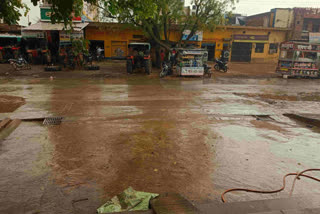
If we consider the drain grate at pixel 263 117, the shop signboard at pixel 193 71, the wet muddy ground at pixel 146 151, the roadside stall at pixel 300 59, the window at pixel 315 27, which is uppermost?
the window at pixel 315 27

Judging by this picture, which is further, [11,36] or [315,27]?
[315,27]

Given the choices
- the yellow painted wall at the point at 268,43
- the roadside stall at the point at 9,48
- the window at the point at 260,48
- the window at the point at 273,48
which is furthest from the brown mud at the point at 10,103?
the window at the point at 273,48

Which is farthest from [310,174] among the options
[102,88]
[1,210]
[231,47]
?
[231,47]

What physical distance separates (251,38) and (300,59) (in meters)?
13.4

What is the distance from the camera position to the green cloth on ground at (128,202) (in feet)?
10.1

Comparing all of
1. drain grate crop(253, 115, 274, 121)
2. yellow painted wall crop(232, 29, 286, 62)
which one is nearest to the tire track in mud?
drain grate crop(253, 115, 274, 121)

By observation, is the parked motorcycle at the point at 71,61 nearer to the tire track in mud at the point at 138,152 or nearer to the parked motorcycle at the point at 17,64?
the parked motorcycle at the point at 17,64

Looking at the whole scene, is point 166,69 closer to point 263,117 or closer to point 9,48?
point 263,117

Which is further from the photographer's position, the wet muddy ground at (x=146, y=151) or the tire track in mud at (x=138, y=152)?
the tire track in mud at (x=138, y=152)

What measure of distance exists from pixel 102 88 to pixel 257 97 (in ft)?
24.4

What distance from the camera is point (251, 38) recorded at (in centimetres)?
3089

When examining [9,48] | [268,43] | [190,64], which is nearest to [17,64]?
[9,48]

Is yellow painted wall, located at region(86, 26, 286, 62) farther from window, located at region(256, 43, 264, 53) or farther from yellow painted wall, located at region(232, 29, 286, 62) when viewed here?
window, located at region(256, 43, 264, 53)

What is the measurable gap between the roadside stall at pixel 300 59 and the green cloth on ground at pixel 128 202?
62.0 ft
